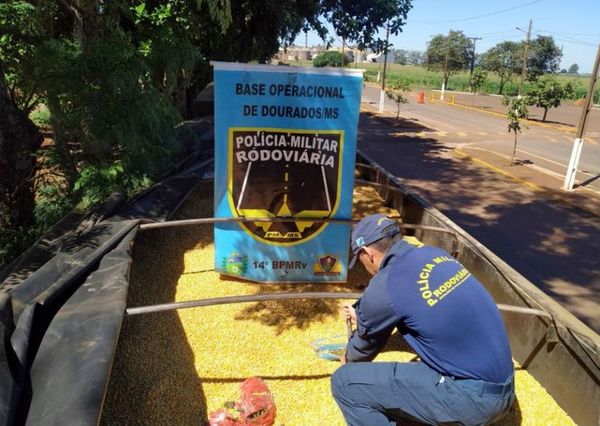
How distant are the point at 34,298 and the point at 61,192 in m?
4.91

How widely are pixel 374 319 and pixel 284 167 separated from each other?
8.64 ft

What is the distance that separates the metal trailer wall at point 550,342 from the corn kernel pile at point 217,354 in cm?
15

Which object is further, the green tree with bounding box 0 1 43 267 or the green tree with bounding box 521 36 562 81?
the green tree with bounding box 521 36 562 81

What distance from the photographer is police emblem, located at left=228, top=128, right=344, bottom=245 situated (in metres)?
5.03

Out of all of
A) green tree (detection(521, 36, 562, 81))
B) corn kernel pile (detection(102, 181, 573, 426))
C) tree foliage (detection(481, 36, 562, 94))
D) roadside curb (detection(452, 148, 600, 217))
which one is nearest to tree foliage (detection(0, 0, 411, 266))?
corn kernel pile (detection(102, 181, 573, 426))

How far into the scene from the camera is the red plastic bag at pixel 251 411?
11.0ft

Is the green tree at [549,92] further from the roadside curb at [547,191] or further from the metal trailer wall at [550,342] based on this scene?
the metal trailer wall at [550,342]

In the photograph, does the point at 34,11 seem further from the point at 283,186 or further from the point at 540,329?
the point at 540,329

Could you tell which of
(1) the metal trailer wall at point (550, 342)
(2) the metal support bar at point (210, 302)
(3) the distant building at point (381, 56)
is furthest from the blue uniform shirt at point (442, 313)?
(3) the distant building at point (381, 56)

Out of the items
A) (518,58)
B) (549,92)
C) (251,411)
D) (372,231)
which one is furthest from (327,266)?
(518,58)

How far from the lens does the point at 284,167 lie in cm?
512

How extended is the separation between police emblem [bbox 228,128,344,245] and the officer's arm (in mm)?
2208

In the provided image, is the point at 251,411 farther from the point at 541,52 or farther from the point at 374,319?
the point at 541,52

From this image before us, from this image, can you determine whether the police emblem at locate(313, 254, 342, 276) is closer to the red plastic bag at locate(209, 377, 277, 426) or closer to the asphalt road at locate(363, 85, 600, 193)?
the red plastic bag at locate(209, 377, 277, 426)
